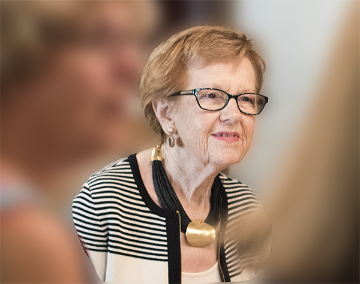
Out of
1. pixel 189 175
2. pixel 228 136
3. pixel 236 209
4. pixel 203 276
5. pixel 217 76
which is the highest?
pixel 217 76

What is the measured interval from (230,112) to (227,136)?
5 centimetres

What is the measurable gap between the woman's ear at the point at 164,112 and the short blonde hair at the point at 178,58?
1 centimetres

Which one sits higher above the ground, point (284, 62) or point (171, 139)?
point (284, 62)

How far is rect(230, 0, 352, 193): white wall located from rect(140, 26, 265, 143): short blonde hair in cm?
12

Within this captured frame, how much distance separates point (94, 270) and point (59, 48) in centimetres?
45

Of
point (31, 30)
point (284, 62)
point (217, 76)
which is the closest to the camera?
point (31, 30)

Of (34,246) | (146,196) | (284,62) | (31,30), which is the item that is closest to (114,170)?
(146,196)

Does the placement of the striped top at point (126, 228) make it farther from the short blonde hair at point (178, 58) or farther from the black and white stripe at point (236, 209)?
the short blonde hair at point (178, 58)

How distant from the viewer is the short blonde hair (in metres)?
0.72

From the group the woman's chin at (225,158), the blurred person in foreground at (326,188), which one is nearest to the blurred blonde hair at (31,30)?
the woman's chin at (225,158)

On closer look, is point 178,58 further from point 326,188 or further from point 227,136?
point 326,188

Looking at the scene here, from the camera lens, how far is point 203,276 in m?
0.80

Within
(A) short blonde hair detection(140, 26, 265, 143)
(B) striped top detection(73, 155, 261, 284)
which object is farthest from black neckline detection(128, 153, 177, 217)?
(A) short blonde hair detection(140, 26, 265, 143)

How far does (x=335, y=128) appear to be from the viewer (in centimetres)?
94
